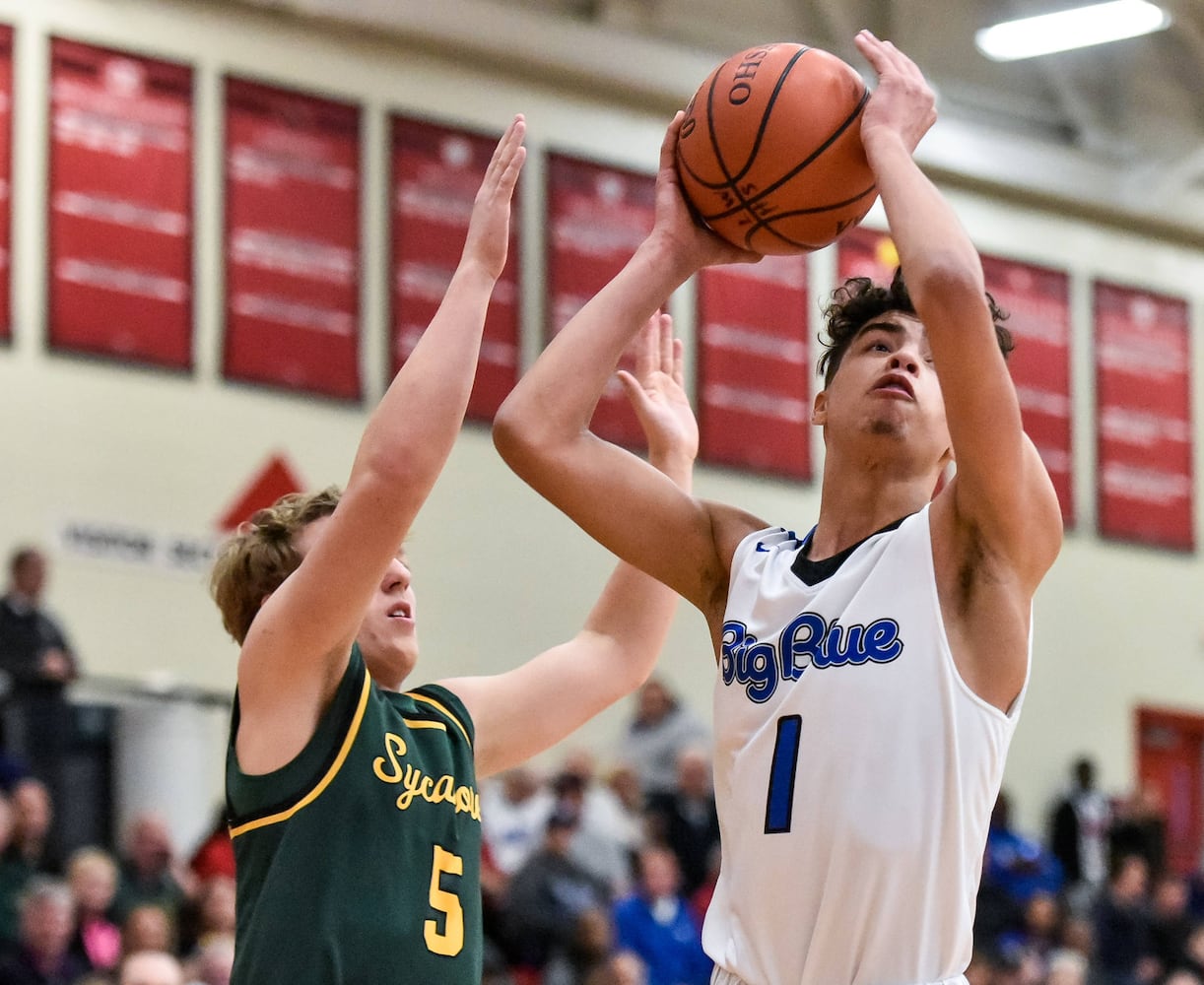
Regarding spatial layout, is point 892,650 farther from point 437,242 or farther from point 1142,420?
point 1142,420

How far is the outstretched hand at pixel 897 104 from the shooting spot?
3451 millimetres

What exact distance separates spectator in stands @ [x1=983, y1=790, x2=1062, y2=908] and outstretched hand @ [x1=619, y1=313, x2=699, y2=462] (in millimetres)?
9142

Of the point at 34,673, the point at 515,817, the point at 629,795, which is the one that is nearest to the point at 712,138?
the point at 34,673

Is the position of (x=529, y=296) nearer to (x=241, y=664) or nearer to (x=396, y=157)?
(x=396, y=157)

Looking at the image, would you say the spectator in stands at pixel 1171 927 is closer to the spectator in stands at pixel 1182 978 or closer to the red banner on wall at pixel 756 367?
the spectator in stands at pixel 1182 978

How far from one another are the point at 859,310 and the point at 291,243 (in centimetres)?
916

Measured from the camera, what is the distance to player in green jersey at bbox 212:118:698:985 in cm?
328

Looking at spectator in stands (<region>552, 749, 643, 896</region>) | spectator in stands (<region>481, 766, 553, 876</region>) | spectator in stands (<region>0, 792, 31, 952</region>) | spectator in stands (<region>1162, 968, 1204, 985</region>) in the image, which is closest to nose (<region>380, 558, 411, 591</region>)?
spectator in stands (<region>0, 792, 31, 952</region>)

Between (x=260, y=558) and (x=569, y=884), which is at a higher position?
(x=260, y=558)

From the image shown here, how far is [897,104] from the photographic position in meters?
3.46

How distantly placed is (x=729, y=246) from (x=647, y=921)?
6515 mm

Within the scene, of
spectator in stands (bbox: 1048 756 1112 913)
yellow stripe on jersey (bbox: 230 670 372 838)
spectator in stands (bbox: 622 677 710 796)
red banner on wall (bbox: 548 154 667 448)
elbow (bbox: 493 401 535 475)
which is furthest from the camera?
spectator in stands (bbox: 1048 756 1112 913)

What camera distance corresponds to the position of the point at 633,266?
3754 mm

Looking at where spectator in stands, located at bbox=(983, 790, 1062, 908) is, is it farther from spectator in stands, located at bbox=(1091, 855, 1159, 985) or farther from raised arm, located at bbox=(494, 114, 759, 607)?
raised arm, located at bbox=(494, 114, 759, 607)
